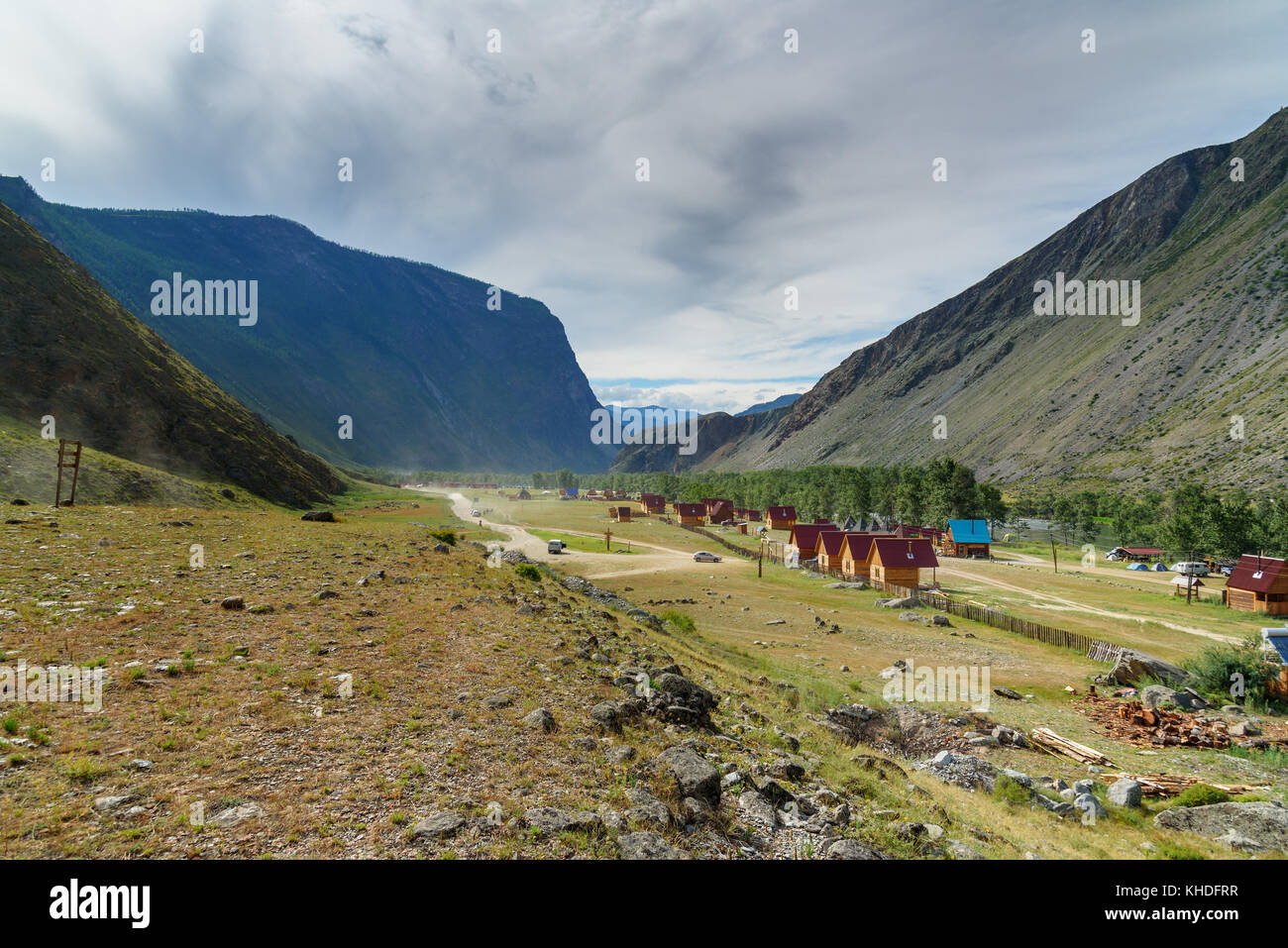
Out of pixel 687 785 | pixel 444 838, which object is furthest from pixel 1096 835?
pixel 444 838

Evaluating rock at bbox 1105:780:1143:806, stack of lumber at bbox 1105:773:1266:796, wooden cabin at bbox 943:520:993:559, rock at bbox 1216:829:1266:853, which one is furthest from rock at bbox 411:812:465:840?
wooden cabin at bbox 943:520:993:559

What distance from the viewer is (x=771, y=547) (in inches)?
3590

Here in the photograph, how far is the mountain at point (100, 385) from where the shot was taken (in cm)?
4762

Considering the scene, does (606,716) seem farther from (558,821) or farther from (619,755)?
(558,821)

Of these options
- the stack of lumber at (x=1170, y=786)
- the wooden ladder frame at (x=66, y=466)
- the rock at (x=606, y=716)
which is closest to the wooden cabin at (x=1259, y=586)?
the stack of lumber at (x=1170, y=786)

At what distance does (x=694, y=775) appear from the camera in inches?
375

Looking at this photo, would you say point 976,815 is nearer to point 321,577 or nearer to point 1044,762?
point 1044,762

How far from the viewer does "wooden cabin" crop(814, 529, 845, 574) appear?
6938 cm

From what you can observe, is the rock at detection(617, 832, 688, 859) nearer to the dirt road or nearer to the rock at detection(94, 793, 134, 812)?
the rock at detection(94, 793, 134, 812)

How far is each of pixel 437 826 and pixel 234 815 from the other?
8.63ft

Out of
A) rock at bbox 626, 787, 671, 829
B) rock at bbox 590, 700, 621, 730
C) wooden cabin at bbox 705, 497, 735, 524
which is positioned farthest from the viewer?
wooden cabin at bbox 705, 497, 735, 524

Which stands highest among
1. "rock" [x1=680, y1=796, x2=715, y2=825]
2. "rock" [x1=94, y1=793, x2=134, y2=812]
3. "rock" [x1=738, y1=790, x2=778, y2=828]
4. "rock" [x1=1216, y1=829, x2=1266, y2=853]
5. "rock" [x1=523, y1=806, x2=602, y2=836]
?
"rock" [x1=94, y1=793, x2=134, y2=812]

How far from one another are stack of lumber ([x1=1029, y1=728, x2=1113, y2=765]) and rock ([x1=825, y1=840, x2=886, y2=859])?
16.5m
